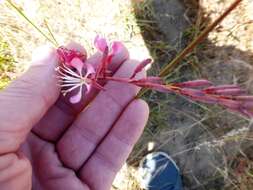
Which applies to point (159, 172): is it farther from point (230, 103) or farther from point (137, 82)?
point (230, 103)

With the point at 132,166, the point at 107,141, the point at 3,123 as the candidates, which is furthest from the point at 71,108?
the point at 132,166

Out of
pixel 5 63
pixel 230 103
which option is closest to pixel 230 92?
pixel 230 103

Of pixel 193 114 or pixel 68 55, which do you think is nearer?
pixel 68 55

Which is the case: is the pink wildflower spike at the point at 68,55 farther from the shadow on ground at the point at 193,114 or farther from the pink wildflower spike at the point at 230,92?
the shadow on ground at the point at 193,114

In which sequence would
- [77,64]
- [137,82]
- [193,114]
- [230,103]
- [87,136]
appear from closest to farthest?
[230,103] → [137,82] → [77,64] → [87,136] → [193,114]

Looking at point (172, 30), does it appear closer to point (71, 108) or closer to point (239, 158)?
point (239, 158)

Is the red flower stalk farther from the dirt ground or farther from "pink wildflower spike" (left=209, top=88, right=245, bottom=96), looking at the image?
the dirt ground

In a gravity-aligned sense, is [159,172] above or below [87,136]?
below
